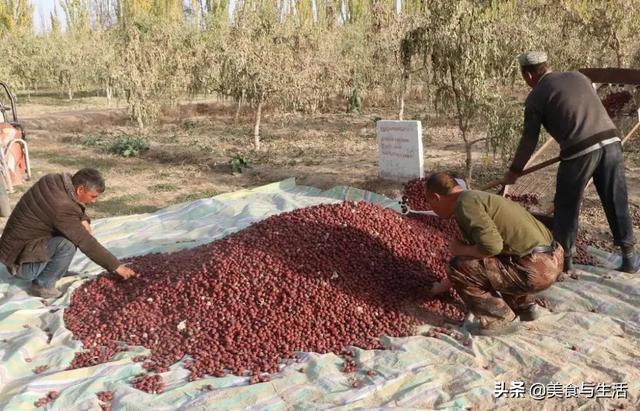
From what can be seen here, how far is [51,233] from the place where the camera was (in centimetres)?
379

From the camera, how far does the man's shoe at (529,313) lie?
3.18 metres

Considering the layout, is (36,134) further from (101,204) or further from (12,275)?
(12,275)

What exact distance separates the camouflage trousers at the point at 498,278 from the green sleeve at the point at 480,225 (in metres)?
0.20

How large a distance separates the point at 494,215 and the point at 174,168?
7.09 m

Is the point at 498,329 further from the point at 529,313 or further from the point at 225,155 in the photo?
the point at 225,155

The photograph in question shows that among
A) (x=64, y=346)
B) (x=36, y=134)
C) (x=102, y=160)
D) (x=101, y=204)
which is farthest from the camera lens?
(x=36, y=134)

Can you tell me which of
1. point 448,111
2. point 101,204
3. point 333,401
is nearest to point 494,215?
point 333,401

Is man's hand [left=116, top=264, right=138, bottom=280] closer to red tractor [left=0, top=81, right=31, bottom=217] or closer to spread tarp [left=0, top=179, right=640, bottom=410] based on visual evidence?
spread tarp [left=0, top=179, right=640, bottom=410]

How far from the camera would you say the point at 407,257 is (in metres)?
3.67

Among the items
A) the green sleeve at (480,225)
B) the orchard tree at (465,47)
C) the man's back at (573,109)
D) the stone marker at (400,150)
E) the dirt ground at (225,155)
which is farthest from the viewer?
the dirt ground at (225,155)

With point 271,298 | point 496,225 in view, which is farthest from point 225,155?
point 496,225

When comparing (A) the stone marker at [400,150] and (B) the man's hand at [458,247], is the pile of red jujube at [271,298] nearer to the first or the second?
(B) the man's hand at [458,247]

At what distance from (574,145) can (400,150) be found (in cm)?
291

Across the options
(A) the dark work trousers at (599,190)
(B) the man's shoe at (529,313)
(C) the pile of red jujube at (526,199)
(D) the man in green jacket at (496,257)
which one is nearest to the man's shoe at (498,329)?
(D) the man in green jacket at (496,257)
